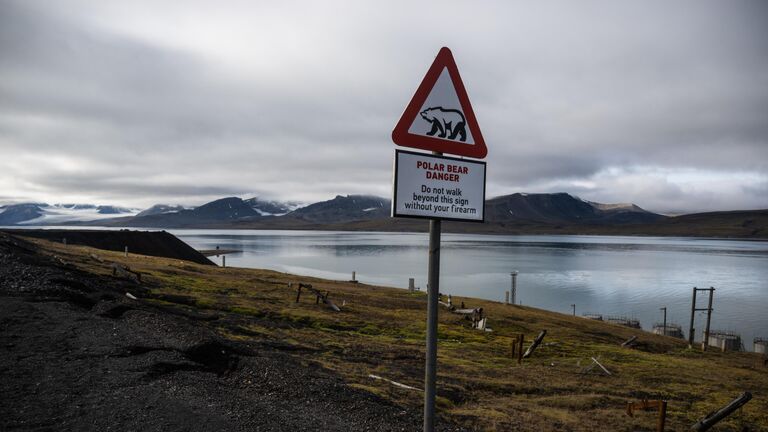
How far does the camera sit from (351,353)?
58.9ft

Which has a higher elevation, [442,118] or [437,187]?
[442,118]

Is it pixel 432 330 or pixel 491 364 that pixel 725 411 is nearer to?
pixel 491 364

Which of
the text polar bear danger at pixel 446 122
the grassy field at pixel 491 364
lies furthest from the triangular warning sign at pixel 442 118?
the grassy field at pixel 491 364

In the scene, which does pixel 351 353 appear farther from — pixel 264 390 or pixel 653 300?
pixel 653 300

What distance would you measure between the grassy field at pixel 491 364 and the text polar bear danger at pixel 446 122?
795 centimetres

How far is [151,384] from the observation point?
30.1ft

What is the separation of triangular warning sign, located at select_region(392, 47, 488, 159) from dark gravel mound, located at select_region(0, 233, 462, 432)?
5782 mm

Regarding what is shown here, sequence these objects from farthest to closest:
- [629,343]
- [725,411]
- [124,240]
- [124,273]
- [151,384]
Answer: [124,240], [629,343], [124,273], [725,411], [151,384]

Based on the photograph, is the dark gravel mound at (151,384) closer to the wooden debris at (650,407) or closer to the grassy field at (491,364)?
the grassy field at (491,364)

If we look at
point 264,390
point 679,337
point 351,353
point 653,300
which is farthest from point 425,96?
point 653,300

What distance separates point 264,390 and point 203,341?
10.7ft

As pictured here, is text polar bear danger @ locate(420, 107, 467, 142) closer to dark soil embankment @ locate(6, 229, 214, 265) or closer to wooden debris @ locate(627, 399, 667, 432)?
wooden debris @ locate(627, 399, 667, 432)

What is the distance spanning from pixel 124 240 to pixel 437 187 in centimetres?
9358

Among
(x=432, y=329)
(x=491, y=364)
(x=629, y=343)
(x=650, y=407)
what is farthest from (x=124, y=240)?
(x=432, y=329)
